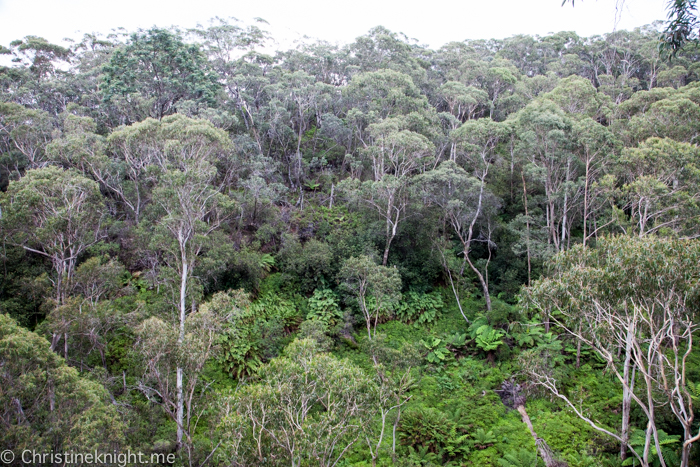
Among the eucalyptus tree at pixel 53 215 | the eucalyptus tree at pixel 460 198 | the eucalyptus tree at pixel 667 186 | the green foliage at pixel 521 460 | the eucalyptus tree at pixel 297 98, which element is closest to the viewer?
the green foliage at pixel 521 460

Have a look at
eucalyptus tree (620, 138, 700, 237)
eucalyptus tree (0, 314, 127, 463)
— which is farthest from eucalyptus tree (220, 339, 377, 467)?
eucalyptus tree (620, 138, 700, 237)

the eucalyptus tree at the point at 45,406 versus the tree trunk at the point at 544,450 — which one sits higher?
the eucalyptus tree at the point at 45,406

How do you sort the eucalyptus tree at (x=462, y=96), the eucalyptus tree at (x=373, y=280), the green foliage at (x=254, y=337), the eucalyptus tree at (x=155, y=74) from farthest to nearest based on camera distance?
the eucalyptus tree at (x=462, y=96), the eucalyptus tree at (x=155, y=74), the eucalyptus tree at (x=373, y=280), the green foliage at (x=254, y=337)

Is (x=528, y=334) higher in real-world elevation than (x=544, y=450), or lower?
higher

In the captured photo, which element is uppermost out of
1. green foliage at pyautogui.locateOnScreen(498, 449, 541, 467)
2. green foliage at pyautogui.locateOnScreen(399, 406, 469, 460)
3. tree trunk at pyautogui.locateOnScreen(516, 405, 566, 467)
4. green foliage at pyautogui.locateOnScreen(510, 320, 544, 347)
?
green foliage at pyautogui.locateOnScreen(510, 320, 544, 347)

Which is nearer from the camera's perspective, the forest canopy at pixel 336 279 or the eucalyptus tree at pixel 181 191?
the forest canopy at pixel 336 279

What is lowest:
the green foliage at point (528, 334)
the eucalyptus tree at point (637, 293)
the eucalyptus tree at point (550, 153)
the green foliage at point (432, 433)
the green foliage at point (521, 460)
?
the green foliage at point (432, 433)

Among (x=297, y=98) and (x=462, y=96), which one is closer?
(x=297, y=98)

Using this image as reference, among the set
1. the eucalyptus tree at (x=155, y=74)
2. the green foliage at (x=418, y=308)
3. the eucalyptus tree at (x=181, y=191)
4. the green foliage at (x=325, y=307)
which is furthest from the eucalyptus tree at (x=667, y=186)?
the eucalyptus tree at (x=155, y=74)

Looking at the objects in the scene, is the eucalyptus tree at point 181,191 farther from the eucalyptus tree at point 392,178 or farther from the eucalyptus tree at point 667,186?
the eucalyptus tree at point 667,186

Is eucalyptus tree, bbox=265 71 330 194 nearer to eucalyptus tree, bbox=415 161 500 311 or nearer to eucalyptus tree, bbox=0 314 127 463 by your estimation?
eucalyptus tree, bbox=415 161 500 311

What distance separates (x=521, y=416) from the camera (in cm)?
1331

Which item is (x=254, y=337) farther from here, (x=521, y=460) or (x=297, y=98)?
(x=297, y=98)

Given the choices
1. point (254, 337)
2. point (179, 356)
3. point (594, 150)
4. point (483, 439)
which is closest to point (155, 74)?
point (254, 337)
